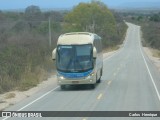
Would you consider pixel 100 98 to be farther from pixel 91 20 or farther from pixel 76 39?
pixel 91 20

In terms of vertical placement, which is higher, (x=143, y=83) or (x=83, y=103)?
(x=83, y=103)

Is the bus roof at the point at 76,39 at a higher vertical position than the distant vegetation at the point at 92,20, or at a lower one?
higher

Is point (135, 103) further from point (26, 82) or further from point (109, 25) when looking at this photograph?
point (109, 25)

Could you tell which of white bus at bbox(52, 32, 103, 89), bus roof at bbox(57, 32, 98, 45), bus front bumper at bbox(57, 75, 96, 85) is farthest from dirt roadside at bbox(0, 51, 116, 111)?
bus roof at bbox(57, 32, 98, 45)

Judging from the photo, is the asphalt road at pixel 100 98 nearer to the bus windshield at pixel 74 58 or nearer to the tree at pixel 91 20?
the bus windshield at pixel 74 58

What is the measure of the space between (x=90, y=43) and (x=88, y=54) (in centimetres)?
65

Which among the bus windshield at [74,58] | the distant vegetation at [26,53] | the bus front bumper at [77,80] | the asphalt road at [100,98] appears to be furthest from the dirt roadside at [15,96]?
the bus windshield at [74,58]

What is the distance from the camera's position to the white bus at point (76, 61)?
26125 mm

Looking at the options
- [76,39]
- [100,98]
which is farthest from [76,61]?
[100,98]

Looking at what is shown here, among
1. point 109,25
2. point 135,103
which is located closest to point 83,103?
point 135,103

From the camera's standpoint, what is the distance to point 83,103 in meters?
20.7

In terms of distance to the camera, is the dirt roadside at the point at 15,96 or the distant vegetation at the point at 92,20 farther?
the distant vegetation at the point at 92,20

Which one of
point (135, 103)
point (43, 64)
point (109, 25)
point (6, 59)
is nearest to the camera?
point (135, 103)

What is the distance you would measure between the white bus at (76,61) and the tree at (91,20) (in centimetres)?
7058
